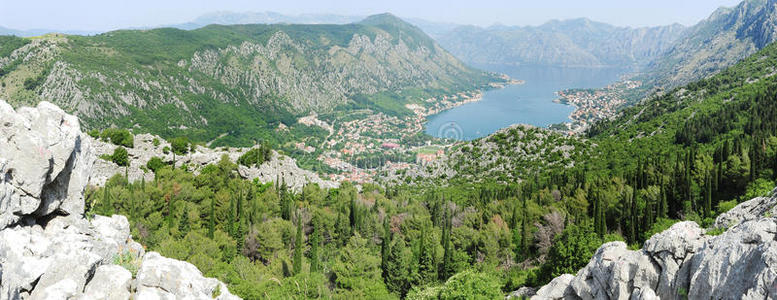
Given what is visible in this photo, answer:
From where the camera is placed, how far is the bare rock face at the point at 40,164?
15383mm

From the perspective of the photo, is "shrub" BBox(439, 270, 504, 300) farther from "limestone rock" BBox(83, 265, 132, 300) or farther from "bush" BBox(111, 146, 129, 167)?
"bush" BBox(111, 146, 129, 167)

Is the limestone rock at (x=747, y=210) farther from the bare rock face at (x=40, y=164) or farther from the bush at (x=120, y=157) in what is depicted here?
the bush at (x=120, y=157)

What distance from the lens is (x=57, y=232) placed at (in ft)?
57.8

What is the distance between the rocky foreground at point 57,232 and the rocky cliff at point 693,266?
64.6 ft

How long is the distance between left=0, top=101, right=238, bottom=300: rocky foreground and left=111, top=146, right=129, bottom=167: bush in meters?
50.7

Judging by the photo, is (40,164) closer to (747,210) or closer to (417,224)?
(747,210)

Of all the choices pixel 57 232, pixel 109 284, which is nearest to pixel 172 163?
pixel 57 232

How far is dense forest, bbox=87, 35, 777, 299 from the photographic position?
3404cm

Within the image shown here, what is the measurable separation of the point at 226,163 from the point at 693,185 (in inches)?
2548

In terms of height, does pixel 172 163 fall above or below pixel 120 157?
below

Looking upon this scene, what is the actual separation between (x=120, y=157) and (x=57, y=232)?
53.6m

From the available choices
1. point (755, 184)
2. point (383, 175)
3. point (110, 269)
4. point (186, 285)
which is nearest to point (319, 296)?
point (186, 285)

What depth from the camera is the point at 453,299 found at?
25766 millimetres

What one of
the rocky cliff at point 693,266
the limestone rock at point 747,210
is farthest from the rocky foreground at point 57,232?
the limestone rock at point 747,210
